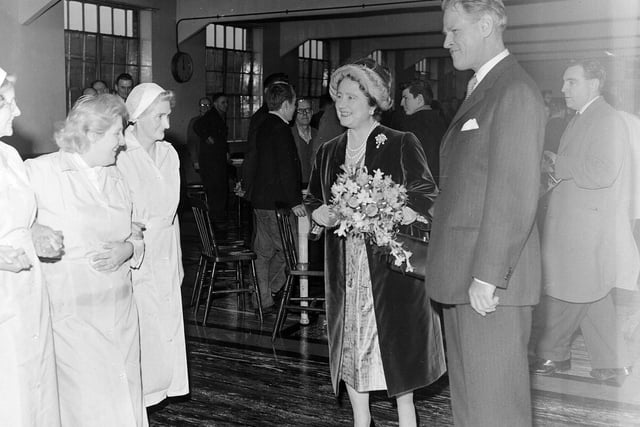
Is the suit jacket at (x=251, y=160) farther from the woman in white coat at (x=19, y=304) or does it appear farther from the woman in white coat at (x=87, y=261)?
the woman in white coat at (x=19, y=304)

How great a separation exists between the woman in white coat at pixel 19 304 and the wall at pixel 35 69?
871cm

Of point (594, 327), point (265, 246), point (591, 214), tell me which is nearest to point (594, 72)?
point (591, 214)

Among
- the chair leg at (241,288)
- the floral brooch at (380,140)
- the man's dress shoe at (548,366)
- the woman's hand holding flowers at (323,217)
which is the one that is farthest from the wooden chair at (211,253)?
the floral brooch at (380,140)

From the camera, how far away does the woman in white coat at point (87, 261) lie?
3.19 metres

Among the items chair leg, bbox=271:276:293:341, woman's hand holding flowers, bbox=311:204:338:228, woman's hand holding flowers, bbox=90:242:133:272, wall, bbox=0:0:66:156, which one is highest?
wall, bbox=0:0:66:156

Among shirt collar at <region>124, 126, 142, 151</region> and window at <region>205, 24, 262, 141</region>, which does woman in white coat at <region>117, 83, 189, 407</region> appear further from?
window at <region>205, 24, 262, 141</region>

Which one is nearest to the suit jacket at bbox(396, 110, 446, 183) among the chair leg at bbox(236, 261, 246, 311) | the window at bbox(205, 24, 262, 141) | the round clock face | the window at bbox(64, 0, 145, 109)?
the chair leg at bbox(236, 261, 246, 311)

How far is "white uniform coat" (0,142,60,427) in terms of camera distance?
2762 mm

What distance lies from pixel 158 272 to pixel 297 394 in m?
1.16

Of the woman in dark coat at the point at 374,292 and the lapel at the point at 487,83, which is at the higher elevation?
the lapel at the point at 487,83

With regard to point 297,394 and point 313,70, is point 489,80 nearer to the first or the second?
point 297,394

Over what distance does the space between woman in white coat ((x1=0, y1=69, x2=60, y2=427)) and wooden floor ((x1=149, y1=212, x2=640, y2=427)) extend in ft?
4.71

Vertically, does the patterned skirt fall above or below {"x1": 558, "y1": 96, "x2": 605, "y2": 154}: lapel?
below

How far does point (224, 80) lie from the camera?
16641 mm
